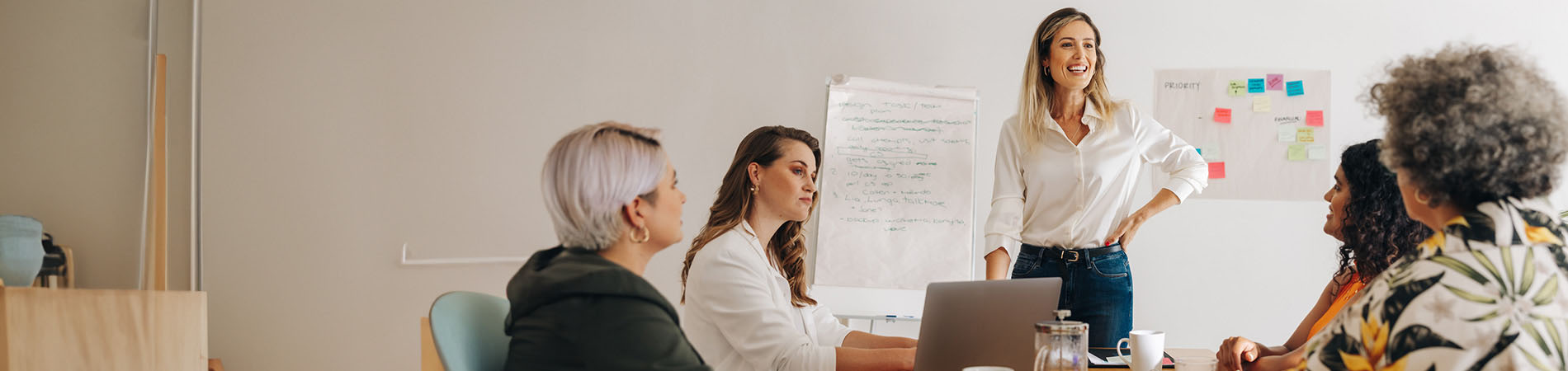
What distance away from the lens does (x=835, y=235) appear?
329 centimetres

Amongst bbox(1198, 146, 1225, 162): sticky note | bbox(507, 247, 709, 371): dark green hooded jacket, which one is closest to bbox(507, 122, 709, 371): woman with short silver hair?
bbox(507, 247, 709, 371): dark green hooded jacket

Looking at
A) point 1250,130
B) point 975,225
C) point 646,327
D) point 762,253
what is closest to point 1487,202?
point 646,327

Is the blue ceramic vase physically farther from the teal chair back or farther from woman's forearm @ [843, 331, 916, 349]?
woman's forearm @ [843, 331, 916, 349]

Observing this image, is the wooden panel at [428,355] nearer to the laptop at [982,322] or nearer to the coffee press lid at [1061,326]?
the laptop at [982,322]

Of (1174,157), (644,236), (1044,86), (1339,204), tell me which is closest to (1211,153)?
(1174,157)

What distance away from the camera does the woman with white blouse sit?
2664 millimetres

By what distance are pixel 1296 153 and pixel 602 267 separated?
123 inches

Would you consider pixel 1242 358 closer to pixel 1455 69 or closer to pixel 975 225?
pixel 1455 69

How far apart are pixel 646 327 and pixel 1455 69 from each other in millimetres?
951

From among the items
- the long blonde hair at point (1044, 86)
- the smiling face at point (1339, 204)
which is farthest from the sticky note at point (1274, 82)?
the smiling face at point (1339, 204)

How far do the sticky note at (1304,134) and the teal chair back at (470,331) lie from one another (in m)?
3.04

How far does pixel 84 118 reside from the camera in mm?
3092

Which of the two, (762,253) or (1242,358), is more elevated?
(762,253)

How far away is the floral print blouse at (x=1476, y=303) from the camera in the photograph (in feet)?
3.37
